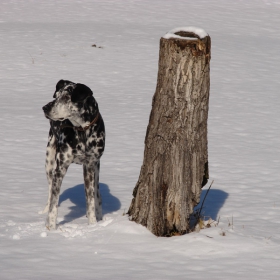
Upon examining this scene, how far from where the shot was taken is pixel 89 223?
7.96m

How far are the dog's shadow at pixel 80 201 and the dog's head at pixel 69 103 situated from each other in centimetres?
157

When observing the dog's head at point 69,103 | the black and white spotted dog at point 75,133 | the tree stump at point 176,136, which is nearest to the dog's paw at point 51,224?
the black and white spotted dog at point 75,133

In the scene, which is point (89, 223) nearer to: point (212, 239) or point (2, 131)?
point (212, 239)

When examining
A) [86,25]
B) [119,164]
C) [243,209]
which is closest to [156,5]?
[86,25]

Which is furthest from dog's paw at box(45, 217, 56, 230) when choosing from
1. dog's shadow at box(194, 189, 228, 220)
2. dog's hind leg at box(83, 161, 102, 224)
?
dog's shadow at box(194, 189, 228, 220)

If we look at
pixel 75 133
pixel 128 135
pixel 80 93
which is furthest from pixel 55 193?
pixel 128 135

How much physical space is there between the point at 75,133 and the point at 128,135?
221 inches

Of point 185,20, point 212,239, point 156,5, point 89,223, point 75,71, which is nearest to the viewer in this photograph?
point 212,239

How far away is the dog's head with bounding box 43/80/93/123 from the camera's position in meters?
7.47

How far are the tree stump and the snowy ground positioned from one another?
1.05ft

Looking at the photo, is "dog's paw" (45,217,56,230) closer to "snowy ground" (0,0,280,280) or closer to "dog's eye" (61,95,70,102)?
"snowy ground" (0,0,280,280)

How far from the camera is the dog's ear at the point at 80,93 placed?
7.46 meters

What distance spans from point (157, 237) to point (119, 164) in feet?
13.8

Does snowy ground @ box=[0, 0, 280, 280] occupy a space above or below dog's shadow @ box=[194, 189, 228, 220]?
above
